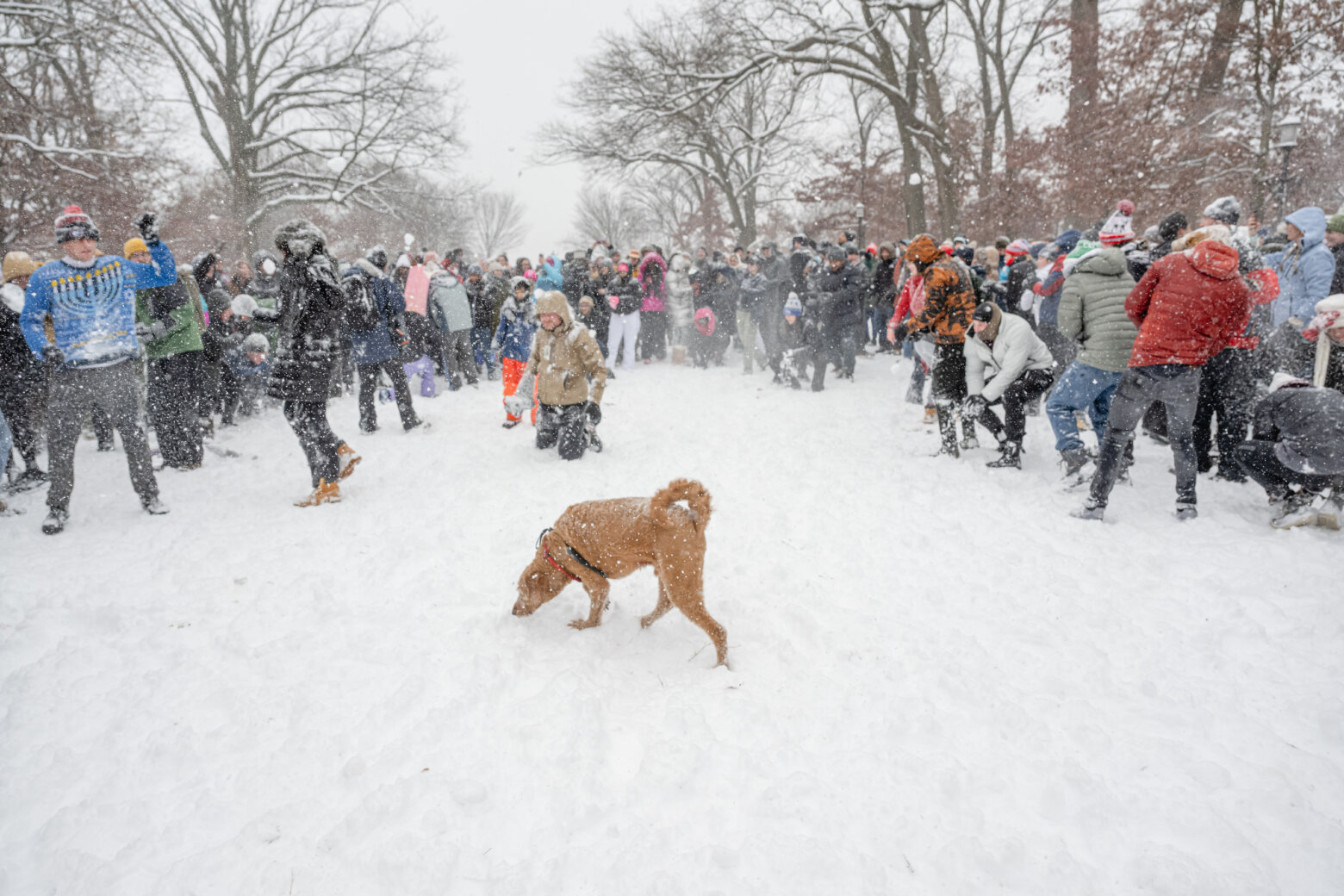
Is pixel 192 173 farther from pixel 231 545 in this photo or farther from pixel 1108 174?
pixel 1108 174

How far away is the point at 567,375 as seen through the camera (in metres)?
6.18

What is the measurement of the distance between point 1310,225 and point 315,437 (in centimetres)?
856

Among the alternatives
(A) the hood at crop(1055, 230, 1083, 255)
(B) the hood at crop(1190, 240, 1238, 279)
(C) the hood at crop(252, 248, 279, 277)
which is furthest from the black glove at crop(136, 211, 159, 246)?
(A) the hood at crop(1055, 230, 1083, 255)

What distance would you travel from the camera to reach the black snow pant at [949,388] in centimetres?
576

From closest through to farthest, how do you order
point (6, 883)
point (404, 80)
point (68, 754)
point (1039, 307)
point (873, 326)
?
point (6, 883), point (68, 754), point (1039, 307), point (873, 326), point (404, 80)

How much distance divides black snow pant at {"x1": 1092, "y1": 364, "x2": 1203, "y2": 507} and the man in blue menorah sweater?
7.05 meters

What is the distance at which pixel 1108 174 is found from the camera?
13.4 meters

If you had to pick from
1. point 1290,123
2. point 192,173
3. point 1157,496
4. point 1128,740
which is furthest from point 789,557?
point 192,173

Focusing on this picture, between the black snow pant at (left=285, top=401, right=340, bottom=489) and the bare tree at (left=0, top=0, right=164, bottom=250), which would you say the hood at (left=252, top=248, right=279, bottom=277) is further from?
the black snow pant at (left=285, top=401, right=340, bottom=489)

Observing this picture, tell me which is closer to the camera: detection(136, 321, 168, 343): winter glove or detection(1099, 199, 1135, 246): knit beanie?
detection(1099, 199, 1135, 246): knit beanie

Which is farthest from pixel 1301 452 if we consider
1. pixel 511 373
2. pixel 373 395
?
pixel 373 395

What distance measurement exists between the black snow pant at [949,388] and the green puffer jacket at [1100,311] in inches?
37.6

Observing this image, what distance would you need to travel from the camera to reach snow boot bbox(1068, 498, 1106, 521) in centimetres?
432

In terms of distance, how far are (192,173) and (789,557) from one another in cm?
1690
